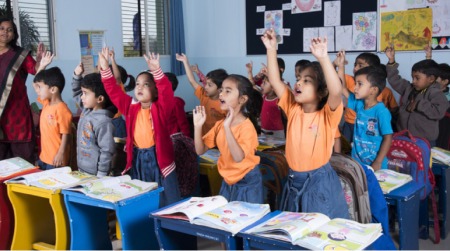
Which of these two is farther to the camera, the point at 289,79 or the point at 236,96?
the point at 289,79

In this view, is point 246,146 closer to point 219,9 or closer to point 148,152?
point 148,152

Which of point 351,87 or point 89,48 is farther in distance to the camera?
point 89,48

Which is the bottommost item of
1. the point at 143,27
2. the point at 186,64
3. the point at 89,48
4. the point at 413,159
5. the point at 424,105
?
the point at 413,159

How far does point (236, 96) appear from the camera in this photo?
8.74 feet

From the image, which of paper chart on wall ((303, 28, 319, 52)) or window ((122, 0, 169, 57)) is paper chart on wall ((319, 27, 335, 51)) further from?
window ((122, 0, 169, 57))

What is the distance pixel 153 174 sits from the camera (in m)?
3.06

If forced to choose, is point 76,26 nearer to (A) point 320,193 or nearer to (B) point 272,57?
(B) point 272,57

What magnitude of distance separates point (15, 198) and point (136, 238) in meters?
0.90

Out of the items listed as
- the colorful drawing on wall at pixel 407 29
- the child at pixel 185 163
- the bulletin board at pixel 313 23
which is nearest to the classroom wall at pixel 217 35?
the bulletin board at pixel 313 23

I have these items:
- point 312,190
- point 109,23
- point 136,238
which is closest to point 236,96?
point 312,190

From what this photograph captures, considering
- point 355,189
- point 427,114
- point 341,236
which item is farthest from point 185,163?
point 427,114

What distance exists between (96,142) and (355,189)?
168 cm

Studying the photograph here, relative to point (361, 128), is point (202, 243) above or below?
below

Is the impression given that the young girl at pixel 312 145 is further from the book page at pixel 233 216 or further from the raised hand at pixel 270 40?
the book page at pixel 233 216
